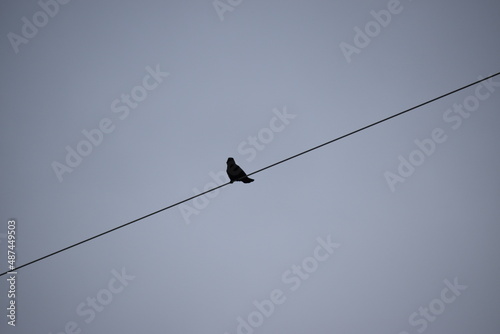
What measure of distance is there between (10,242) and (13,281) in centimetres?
86

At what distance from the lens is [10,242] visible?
8312 mm

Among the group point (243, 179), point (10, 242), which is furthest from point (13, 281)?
point (243, 179)

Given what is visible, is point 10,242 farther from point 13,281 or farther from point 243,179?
A: point 243,179

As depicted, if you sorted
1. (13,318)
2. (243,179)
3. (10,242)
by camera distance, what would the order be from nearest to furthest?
(243,179) → (10,242) → (13,318)

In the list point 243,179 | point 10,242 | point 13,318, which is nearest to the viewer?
point 243,179

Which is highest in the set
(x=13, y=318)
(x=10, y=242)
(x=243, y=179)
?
(x=10, y=242)

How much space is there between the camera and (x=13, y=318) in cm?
910

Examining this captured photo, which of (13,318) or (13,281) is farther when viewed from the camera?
(13,318)

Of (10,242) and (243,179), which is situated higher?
(10,242)

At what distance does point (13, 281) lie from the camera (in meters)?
8.49

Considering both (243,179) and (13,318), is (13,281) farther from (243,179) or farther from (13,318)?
(243,179)

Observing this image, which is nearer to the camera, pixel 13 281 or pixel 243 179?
pixel 243 179

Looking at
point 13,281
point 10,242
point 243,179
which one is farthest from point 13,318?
point 243,179

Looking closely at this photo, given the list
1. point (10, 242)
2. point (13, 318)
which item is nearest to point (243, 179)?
point (10, 242)
